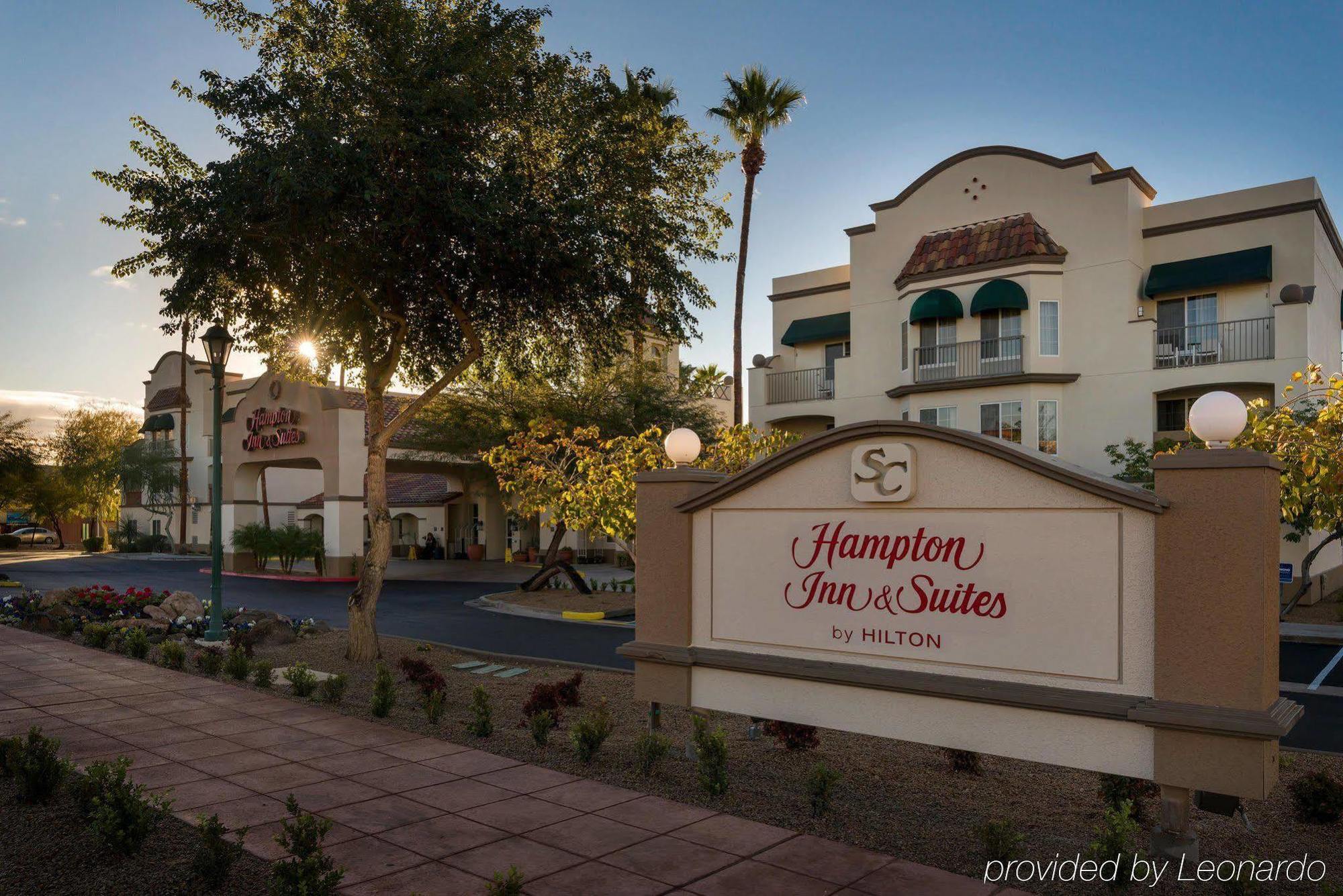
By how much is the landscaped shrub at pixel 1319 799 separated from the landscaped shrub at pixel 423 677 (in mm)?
7929

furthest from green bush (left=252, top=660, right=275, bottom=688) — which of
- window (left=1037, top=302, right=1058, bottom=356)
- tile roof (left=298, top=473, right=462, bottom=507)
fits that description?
tile roof (left=298, top=473, right=462, bottom=507)

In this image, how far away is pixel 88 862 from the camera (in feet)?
18.4

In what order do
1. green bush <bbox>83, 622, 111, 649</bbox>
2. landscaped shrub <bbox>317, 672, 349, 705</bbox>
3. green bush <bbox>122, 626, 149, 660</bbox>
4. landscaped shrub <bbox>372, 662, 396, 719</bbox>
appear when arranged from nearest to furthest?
1. landscaped shrub <bbox>372, 662, 396, 719</bbox>
2. landscaped shrub <bbox>317, 672, 349, 705</bbox>
3. green bush <bbox>122, 626, 149, 660</bbox>
4. green bush <bbox>83, 622, 111, 649</bbox>

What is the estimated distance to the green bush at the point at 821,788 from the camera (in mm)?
6609

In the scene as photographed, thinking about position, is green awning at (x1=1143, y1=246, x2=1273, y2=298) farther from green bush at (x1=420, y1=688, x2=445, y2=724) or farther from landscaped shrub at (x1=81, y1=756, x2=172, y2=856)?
landscaped shrub at (x1=81, y1=756, x2=172, y2=856)

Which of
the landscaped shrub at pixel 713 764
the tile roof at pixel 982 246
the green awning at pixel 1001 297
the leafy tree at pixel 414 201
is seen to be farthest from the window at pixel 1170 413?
the landscaped shrub at pixel 713 764

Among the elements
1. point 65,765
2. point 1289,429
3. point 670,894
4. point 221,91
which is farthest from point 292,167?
point 1289,429

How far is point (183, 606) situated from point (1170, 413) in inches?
973

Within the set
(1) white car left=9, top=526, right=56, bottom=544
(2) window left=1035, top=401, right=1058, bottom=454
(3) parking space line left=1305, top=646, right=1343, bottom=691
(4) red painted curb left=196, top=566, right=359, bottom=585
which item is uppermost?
(2) window left=1035, top=401, right=1058, bottom=454

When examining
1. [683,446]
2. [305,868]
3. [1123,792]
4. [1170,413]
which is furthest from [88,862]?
[1170,413]

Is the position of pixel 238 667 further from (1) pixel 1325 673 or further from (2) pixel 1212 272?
(2) pixel 1212 272

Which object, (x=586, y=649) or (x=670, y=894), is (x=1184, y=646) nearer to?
(x=670, y=894)

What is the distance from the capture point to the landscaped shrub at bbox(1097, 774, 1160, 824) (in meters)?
6.79

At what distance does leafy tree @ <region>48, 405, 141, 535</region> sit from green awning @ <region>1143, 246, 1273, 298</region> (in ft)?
179
